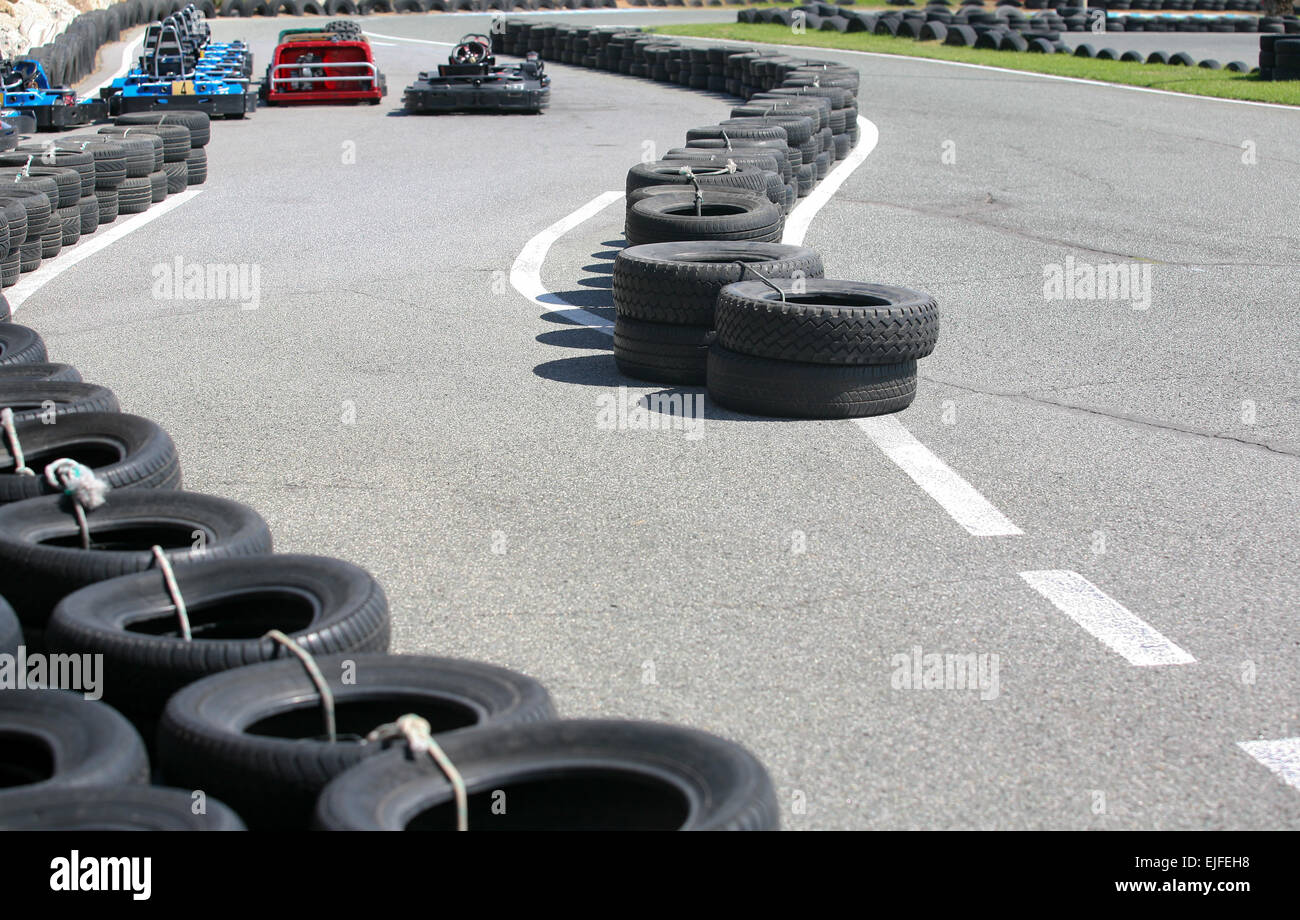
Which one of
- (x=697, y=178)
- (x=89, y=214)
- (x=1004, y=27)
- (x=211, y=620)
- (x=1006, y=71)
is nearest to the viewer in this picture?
(x=211, y=620)

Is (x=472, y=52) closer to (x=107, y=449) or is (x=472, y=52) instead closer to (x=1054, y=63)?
(x=1054, y=63)

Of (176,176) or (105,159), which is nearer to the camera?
(105,159)

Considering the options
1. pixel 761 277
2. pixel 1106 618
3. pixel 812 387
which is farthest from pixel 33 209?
pixel 1106 618

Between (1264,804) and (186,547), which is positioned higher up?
(186,547)

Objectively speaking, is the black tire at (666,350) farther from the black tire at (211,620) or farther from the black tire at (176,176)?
the black tire at (176,176)

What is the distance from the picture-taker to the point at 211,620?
4.35 metres

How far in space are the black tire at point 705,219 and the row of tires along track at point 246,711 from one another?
4.84 metres

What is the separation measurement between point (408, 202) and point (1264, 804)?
468 inches

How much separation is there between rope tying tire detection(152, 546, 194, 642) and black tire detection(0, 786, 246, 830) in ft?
3.25

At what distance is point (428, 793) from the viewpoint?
3.16 m

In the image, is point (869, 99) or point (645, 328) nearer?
point (645, 328)

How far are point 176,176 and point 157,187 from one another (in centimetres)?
68
